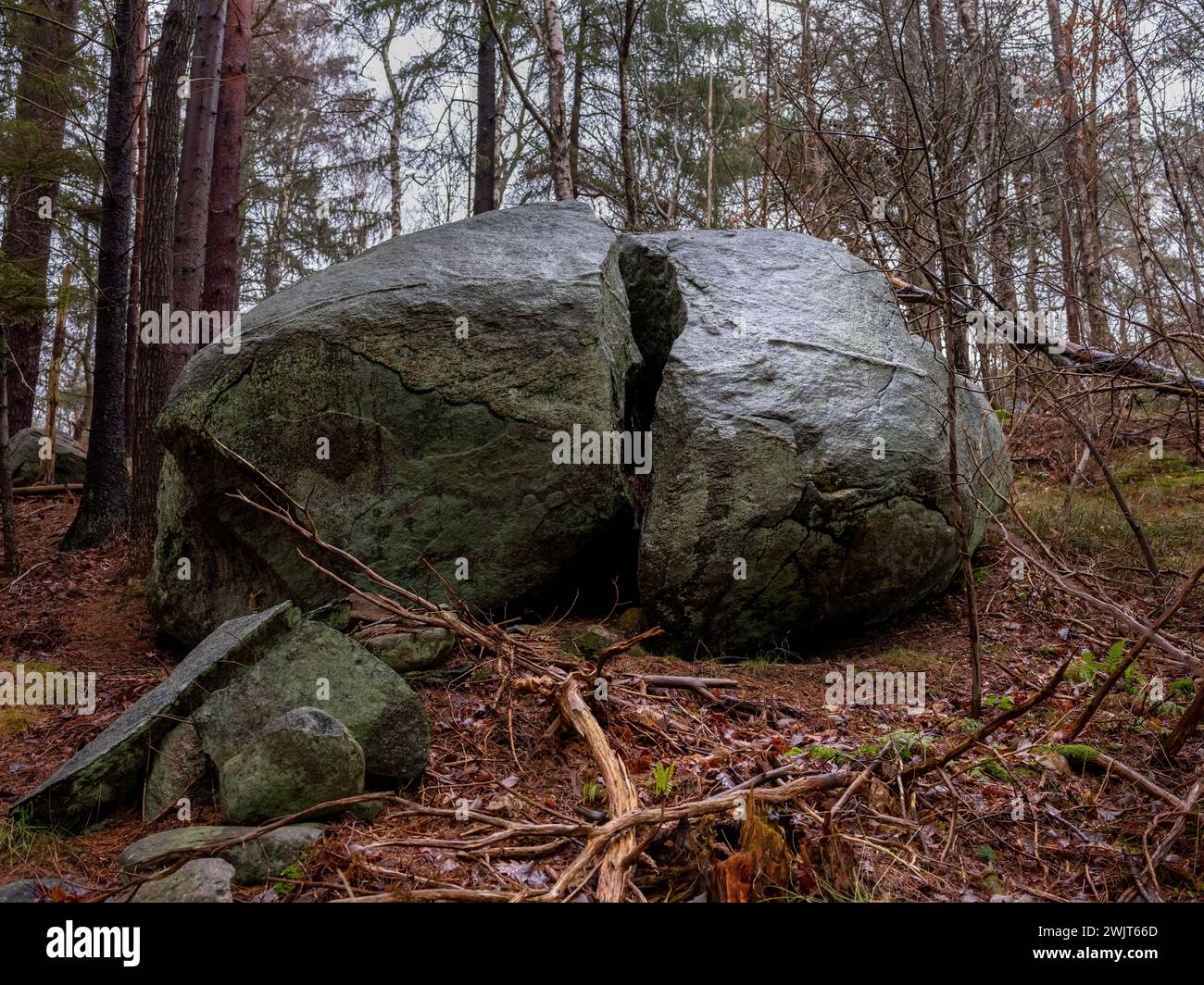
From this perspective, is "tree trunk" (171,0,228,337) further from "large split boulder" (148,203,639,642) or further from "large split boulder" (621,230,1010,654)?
"large split boulder" (621,230,1010,654)

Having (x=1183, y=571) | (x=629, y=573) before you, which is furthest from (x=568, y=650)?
(x=1183, y=571)

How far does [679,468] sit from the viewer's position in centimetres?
529

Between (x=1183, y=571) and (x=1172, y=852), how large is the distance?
145 inches

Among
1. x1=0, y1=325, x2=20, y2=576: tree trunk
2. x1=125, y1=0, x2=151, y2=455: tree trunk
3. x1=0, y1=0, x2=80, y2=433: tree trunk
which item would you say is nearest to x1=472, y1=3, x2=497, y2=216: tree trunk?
x1=125, y1=0, x2=151, y2=455: tree trunk

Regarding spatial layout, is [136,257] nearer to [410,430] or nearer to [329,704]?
[410,430]

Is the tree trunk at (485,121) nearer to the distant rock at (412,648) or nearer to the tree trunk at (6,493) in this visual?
the tree trunk at (6,493)

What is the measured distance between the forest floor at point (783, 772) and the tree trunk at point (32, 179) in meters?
2.76

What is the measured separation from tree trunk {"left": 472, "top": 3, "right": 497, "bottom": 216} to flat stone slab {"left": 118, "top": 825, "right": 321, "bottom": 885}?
11659mm

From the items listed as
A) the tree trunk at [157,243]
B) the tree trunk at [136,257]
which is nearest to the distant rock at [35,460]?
the tree trunk at [136,257]

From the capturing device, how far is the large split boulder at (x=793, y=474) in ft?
17.1

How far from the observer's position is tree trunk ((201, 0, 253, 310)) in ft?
29.5

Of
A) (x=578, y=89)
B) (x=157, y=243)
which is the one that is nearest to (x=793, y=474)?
(x=157, y=243)
